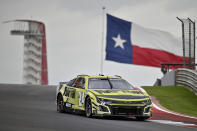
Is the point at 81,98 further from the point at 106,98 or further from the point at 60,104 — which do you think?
the point at 60,104

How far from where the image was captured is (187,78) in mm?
29766

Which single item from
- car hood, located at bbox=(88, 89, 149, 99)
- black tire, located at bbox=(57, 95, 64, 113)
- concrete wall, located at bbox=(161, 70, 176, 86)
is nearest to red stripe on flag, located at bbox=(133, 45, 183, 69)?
concrete wall, located at bbox=(161, 70, 176, 86)

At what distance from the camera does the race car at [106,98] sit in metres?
14.8

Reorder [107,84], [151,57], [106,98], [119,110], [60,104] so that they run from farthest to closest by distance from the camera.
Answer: [151,57], [60,104], [107,84], [106,98], [119,110]

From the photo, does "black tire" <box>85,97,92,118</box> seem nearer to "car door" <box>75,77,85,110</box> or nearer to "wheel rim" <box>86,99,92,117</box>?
"wheel rim" <box>86,99,92,117</box>

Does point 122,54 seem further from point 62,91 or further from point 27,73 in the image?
point 27,73

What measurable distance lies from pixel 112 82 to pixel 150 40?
80.6 feet

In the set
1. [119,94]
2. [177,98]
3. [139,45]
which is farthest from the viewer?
[139,45]

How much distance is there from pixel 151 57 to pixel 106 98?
24531mm

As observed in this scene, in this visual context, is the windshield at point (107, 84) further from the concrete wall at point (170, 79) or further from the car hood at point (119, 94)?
the concrete wall at point (170, 79)

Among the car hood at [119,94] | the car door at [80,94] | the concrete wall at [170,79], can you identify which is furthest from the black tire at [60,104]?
the concrete wall at [170,79]

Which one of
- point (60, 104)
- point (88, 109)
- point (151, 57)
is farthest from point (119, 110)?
point (151, 57)

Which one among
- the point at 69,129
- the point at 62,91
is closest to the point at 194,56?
the point at 62,91

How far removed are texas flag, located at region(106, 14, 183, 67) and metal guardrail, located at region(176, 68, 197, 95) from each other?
7.42 meters
